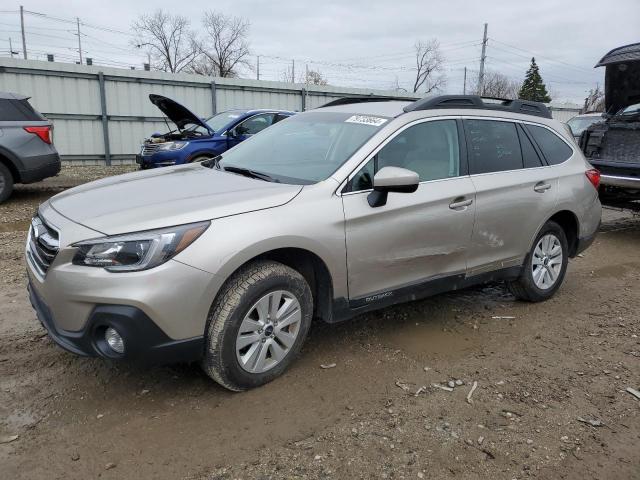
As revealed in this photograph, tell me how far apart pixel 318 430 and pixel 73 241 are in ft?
5.28

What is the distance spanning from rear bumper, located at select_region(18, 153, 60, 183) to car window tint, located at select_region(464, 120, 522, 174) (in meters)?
7.09

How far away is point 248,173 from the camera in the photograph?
3.60m

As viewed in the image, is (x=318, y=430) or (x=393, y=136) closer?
(x=318, y=430)

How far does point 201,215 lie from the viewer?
2752 millimetres

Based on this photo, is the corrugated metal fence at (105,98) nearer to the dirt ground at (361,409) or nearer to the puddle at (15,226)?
the puddle at (15,226)

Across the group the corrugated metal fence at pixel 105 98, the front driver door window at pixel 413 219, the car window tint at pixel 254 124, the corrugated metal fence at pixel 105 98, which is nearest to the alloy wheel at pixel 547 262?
the front driver door window at pixel 413 219

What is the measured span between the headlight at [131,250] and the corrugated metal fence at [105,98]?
1220 cm

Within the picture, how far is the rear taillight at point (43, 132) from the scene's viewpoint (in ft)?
27.2

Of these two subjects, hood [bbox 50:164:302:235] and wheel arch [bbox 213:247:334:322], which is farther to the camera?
wheel arch [bbox 213:247:334:322]

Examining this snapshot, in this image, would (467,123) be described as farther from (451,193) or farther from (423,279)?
(423,279)

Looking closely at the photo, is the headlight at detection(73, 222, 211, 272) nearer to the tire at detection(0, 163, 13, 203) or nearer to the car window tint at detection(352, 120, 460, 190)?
the car window tint at detection(352, 120, 460, 190)

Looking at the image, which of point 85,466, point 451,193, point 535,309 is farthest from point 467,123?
point 85,466

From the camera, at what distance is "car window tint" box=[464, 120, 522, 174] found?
13.3ft

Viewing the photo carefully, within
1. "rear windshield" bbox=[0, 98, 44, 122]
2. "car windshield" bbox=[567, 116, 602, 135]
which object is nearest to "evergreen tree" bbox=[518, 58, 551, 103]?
"car windshield" bbox=[567, 116, 602, 135]
